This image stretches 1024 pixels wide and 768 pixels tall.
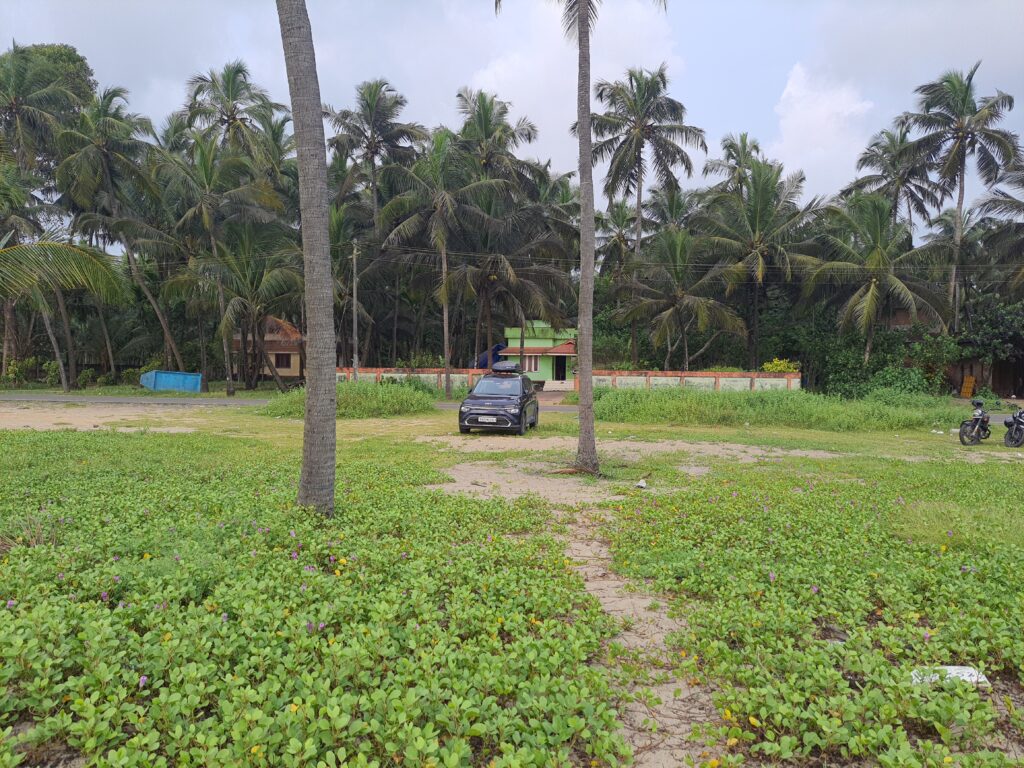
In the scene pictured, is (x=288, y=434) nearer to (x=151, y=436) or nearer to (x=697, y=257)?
(x=151, y=436)

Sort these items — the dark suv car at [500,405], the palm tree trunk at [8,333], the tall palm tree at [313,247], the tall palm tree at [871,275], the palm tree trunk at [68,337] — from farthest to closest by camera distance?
1. the palm tree trunk at [8,333]
2. the palm tree trunk at [68,337]
3. the tall palm tree at [871,275]
4. the dark suv car at [500,405]
5. the tall palm tree at [313,247]

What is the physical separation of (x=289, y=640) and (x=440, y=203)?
961 inches

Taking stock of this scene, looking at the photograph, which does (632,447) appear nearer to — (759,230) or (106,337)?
(759,230)

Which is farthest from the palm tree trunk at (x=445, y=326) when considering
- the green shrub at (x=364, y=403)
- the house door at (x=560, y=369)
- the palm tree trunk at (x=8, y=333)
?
the palm tree trunk at (x=8, y=333)

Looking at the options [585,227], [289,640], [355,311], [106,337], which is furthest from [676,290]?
[106,337]

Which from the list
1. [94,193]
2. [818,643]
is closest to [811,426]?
[818,643]

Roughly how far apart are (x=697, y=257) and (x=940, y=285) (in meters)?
12.0

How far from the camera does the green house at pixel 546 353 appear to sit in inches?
1540

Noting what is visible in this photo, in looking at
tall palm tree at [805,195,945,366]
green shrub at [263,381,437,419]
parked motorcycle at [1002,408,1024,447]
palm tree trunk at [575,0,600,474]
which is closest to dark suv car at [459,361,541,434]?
palm tree trunk at [575,0,600,474]

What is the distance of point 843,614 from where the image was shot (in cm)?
390

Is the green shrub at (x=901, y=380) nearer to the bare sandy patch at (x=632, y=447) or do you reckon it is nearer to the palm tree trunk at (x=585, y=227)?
the bare sandy patch at (x=632, y=447)

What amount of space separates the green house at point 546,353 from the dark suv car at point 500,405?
21.9 metres

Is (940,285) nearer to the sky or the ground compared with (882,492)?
nearer to the sky

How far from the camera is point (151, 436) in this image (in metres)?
12.8
